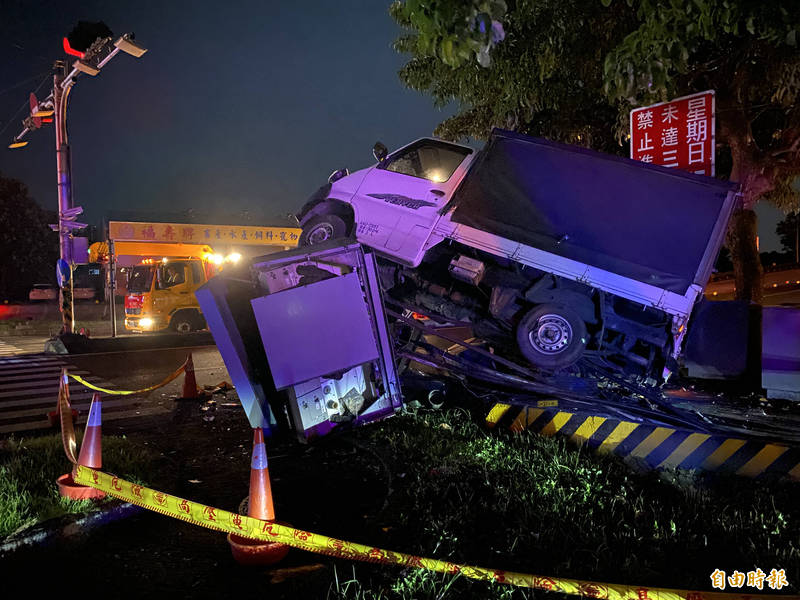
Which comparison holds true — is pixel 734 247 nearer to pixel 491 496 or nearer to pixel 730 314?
pixel 730 314

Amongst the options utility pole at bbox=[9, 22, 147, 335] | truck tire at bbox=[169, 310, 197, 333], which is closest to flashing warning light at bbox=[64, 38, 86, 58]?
utility pole at bbox=[9, 22, 147, 335]

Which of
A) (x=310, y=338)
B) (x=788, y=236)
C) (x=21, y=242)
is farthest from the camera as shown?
(x=788, y=236)

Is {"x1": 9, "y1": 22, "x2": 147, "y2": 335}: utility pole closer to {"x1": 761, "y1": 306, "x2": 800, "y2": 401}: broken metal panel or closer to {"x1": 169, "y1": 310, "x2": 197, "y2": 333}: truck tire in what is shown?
{"x1": 169, "y1": 310, "x2": 197, "y2": 333}: truck tire

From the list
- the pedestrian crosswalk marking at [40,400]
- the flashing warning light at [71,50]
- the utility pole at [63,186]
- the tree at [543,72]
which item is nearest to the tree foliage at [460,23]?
the tree at [543,72]

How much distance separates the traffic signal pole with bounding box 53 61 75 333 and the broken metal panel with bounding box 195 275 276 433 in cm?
1043

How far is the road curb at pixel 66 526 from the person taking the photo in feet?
10.5

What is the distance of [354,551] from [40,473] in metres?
3.08

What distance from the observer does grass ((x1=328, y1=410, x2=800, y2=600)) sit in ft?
9.21

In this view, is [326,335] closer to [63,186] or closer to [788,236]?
[63,186]

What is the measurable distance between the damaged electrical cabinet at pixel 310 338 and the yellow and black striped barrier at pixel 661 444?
142 centimetres

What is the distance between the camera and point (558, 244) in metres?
5.71

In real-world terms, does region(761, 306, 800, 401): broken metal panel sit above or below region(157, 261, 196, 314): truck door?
below

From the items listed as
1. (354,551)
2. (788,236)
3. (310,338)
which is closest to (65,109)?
(310,338)

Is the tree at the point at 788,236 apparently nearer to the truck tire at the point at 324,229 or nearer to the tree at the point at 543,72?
the tree at the point at 543,72
